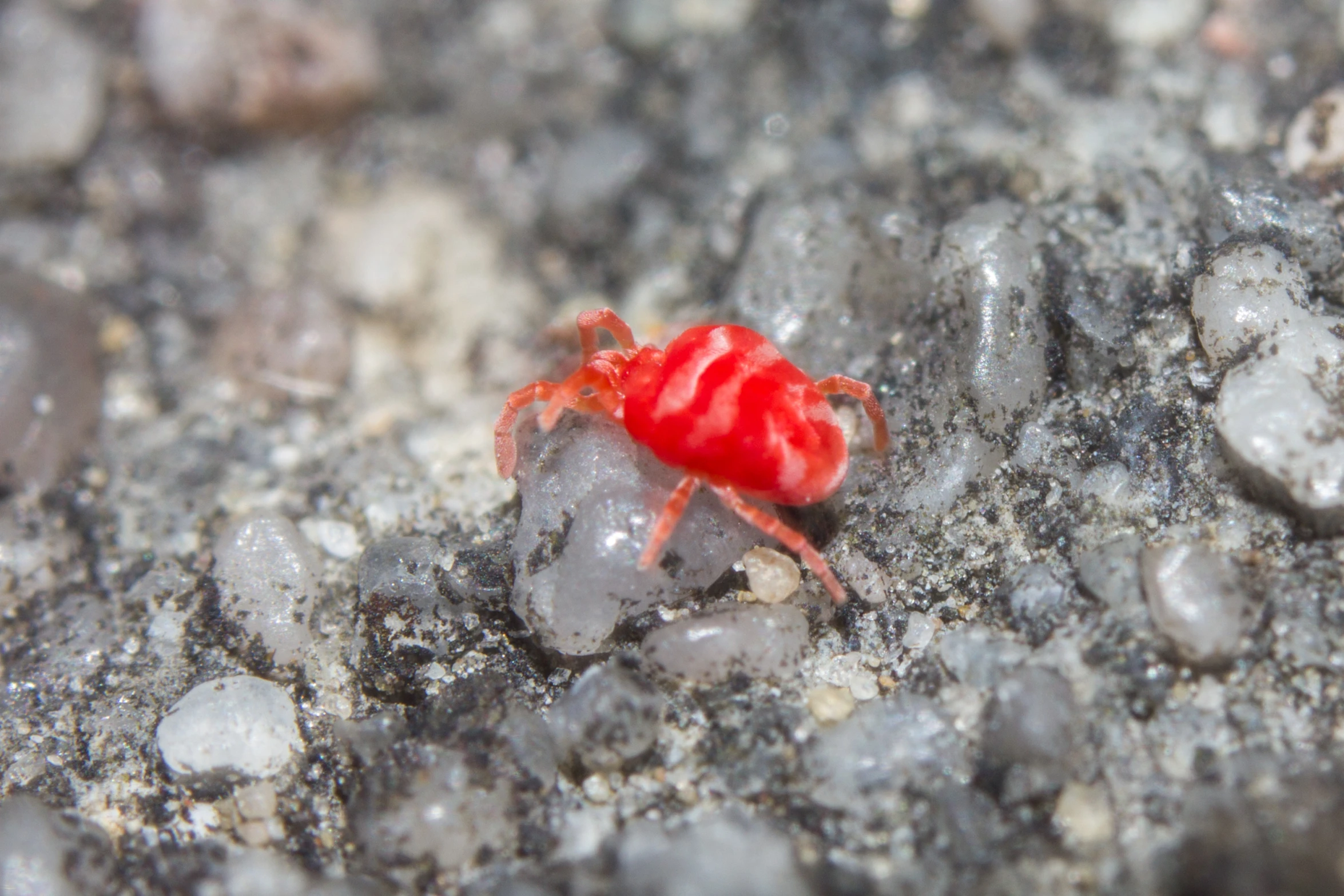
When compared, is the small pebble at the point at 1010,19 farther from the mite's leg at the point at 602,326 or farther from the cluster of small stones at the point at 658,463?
the mite's leg at the point at 602,326

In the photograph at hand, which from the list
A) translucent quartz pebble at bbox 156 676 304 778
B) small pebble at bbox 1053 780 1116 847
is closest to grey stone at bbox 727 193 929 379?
small pebble at bbox 1053 780 1116 847

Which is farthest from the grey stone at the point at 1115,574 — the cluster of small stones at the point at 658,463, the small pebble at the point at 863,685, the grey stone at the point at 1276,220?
the grey stone at the point at 1276,220

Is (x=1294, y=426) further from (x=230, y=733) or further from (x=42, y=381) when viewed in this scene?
(x=42, y=381)

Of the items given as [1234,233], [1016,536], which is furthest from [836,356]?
[1234,233]

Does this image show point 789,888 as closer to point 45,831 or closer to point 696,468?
point 696,468

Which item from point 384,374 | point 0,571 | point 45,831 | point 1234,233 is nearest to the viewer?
point 45,831
